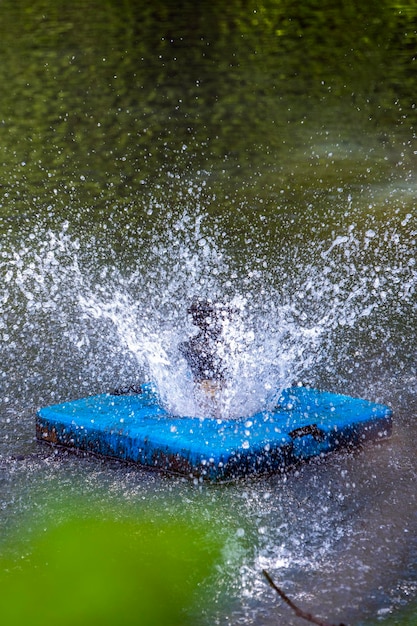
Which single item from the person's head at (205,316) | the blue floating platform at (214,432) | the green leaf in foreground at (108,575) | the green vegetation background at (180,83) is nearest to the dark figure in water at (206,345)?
the person's head at (205,316)

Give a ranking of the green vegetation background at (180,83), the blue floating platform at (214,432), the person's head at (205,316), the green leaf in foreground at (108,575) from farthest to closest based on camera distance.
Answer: the green vegetation background at (180,83)
the person's head at (205,316)
the blue floating platform at (214,432)
the green leaf in foreground at (108,575)

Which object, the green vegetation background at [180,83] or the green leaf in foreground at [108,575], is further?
the green vegetation background at [180,83]

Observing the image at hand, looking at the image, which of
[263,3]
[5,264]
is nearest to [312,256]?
[5,264]

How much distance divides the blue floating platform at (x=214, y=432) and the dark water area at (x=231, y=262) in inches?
2.0

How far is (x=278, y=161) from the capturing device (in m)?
8.41

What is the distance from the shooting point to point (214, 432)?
2.88 m

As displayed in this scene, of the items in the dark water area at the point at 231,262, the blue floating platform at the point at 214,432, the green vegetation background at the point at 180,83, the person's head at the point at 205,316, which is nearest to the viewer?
the dark water area at the point at 231,262

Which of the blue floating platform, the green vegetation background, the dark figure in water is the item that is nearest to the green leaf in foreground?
the blue floating platform

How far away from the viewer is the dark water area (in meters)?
2.54

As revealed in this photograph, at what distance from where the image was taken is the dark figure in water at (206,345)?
10.1 ft

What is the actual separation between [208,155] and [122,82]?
3.22 metres

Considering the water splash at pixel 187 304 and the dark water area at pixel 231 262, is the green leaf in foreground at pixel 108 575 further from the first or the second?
the water splash at pixel 187 304

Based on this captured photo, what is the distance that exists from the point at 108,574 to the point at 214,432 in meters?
1.26

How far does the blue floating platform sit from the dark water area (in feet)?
0.17
